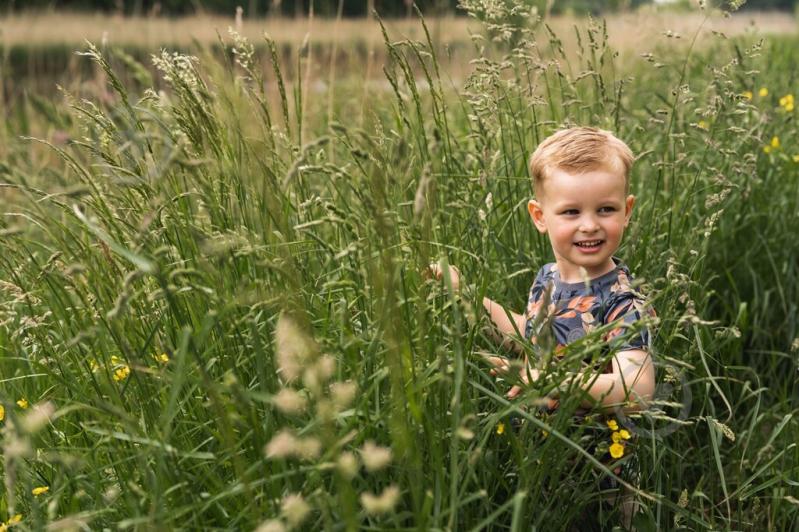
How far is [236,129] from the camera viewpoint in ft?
6.65

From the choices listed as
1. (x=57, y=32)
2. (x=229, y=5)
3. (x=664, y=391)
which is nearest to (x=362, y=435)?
(x=664, y=391)

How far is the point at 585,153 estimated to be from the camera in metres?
2.15

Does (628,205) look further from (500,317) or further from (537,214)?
(500,317)

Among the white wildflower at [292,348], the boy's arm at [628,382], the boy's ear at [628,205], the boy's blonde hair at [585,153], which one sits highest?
the boy's blonde hair at [585,153]

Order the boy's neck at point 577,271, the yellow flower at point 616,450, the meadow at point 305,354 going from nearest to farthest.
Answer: the meadow at point 305,354
the yellow flower at point 616,450
the boy's neck at point 577,271

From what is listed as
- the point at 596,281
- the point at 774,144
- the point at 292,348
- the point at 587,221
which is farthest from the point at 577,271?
the point at 774,144

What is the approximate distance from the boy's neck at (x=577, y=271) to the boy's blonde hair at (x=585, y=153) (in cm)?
19

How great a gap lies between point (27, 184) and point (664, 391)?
1.51 meters

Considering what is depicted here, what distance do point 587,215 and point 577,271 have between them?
6.5 inches

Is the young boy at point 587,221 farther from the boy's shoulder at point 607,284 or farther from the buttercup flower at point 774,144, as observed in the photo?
the buttercup flower at point 774,144

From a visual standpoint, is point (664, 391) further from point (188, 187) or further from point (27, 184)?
point (27, 184)

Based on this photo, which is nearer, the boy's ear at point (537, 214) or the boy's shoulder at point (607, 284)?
the boy's shoulder at point (607, 284)

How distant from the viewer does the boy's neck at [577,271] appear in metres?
2.23

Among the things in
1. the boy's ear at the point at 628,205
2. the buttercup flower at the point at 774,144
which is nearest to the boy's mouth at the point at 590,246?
the boy's ear at the point at 628,205
